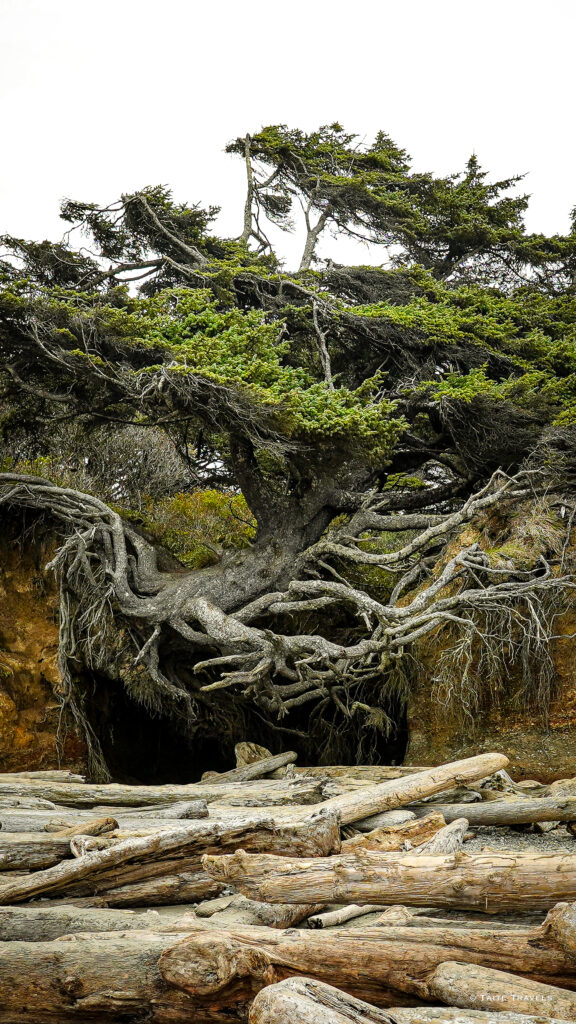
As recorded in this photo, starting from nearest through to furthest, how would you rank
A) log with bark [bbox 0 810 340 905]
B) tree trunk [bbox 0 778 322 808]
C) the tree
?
log with bark [bbox 0 810 340 905] < tree trunk [bbox 0 778 322 808] < the tree

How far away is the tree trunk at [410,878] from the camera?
3.34 metres

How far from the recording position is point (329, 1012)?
2312 millimetres

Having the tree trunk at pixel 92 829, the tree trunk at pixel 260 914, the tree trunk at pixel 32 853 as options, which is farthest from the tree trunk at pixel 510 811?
the tree trunk at pixel 32 853

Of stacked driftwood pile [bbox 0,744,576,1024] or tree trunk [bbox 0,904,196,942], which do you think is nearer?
stacked driftwood pile [bbox 0,744,576,1024]

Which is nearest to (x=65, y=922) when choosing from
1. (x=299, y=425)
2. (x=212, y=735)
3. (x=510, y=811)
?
(x=510, y=811)

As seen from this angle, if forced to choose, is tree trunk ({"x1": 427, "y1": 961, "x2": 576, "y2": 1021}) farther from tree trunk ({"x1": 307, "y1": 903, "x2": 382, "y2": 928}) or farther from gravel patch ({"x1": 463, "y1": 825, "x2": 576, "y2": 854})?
gravel patch ({"x1": 463, "y1": 825, "x2": 576, "y2": 854})

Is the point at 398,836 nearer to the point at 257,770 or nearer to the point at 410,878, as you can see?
the point at 410,878

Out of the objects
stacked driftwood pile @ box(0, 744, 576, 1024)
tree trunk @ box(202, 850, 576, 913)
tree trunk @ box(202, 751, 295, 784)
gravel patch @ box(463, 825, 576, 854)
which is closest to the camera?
stacked driftwood pile @ box(0, 744, 576, 1024)

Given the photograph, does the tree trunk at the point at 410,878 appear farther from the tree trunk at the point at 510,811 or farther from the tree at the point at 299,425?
the tree at the point at 299,425

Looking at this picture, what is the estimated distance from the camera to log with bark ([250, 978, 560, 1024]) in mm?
2311

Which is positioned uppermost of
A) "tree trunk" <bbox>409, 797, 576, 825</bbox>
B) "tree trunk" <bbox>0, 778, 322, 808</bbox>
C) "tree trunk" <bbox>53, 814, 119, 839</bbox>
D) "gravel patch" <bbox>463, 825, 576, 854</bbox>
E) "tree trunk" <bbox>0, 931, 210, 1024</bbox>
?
"tree trunk" <bbox>0, 931, 210, 1024</bbox>

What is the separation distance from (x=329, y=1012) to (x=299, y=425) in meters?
7.83

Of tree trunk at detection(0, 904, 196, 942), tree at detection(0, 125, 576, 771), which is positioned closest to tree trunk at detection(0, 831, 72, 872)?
tree trunk at detection(0, 904, 196, 942)

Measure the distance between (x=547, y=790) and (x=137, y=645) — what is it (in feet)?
20.6
